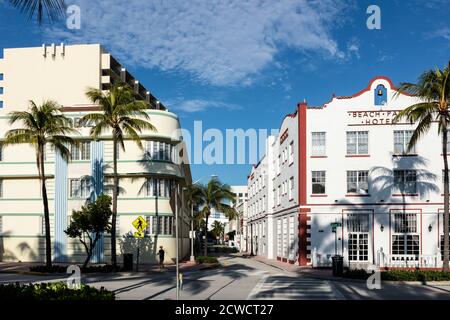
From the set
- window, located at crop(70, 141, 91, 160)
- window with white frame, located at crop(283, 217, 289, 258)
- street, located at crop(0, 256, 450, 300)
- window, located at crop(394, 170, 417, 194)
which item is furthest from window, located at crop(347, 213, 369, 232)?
window, located at crop(70, 141, 91, 160)

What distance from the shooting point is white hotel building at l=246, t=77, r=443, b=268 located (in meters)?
35.6

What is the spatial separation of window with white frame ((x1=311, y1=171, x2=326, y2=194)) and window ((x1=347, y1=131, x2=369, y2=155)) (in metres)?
2.48

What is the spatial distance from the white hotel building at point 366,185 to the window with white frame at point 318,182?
71 millimetres

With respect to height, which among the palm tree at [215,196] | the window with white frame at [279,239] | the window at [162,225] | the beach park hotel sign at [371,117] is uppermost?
the beach park hotel sign at [371,117]

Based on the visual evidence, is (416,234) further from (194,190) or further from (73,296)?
(73,296)

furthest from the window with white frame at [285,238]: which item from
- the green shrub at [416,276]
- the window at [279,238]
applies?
the green shrub at [416,276]

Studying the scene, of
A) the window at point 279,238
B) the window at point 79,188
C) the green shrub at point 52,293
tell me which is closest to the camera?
the green shrub at point 52,293

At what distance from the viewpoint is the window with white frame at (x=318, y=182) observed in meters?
37.2

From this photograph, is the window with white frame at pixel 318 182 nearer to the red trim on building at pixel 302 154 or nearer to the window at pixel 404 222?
the red trim on building at pixel 302 154

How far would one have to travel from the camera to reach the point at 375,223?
118 ft

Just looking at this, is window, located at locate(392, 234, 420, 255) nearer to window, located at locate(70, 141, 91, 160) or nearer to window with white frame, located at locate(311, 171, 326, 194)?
window with white frame, located at locate(311, 171, 326, 194)

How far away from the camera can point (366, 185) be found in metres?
36.6

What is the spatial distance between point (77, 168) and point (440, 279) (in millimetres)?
26695
